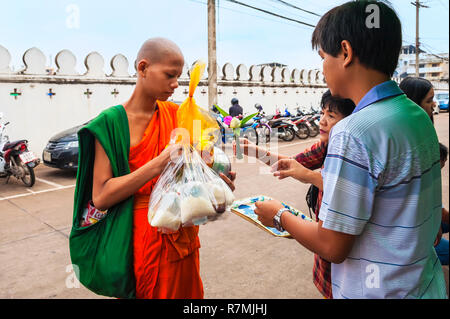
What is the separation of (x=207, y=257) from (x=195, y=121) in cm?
211

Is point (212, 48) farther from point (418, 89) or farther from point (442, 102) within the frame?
point (442, 102)

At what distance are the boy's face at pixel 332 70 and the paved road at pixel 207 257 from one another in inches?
31.3

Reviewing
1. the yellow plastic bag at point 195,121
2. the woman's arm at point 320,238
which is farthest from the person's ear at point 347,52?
the yellow plastic bag at point 195,121

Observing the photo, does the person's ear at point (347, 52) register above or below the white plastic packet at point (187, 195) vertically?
above

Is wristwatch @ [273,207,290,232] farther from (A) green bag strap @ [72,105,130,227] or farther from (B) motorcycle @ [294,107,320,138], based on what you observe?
(B) motorcycle @ [294,107,320,138]

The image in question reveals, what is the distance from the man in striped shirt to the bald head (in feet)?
2.19

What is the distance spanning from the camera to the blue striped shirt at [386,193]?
2.87 ft

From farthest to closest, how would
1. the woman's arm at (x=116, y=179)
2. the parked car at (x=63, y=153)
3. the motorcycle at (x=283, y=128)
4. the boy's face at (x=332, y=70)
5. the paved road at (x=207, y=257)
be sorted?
the motorcycle at (x=283, y=128)
the parked car at (x=63, y=153)
the paved road at (x=207, y=257)
the woman's arm at (x=116, y=179)
the boy's face at (x=332, y=70)

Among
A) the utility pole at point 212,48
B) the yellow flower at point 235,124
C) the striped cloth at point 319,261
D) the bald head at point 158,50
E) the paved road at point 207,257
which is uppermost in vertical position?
the utility pole at point 212,48

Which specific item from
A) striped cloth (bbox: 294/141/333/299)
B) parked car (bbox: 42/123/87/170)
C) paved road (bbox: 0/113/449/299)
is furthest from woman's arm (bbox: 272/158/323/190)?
parked car (bbox: 42/123/87/170)

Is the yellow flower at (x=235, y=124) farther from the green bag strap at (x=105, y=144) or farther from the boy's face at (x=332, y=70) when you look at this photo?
the boy's face at (x=332, y=70)

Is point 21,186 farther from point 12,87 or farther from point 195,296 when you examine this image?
point 195,296

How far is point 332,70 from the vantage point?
3.32 feet

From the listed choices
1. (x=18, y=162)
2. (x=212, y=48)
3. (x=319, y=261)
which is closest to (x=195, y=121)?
(x=319, y=261)
